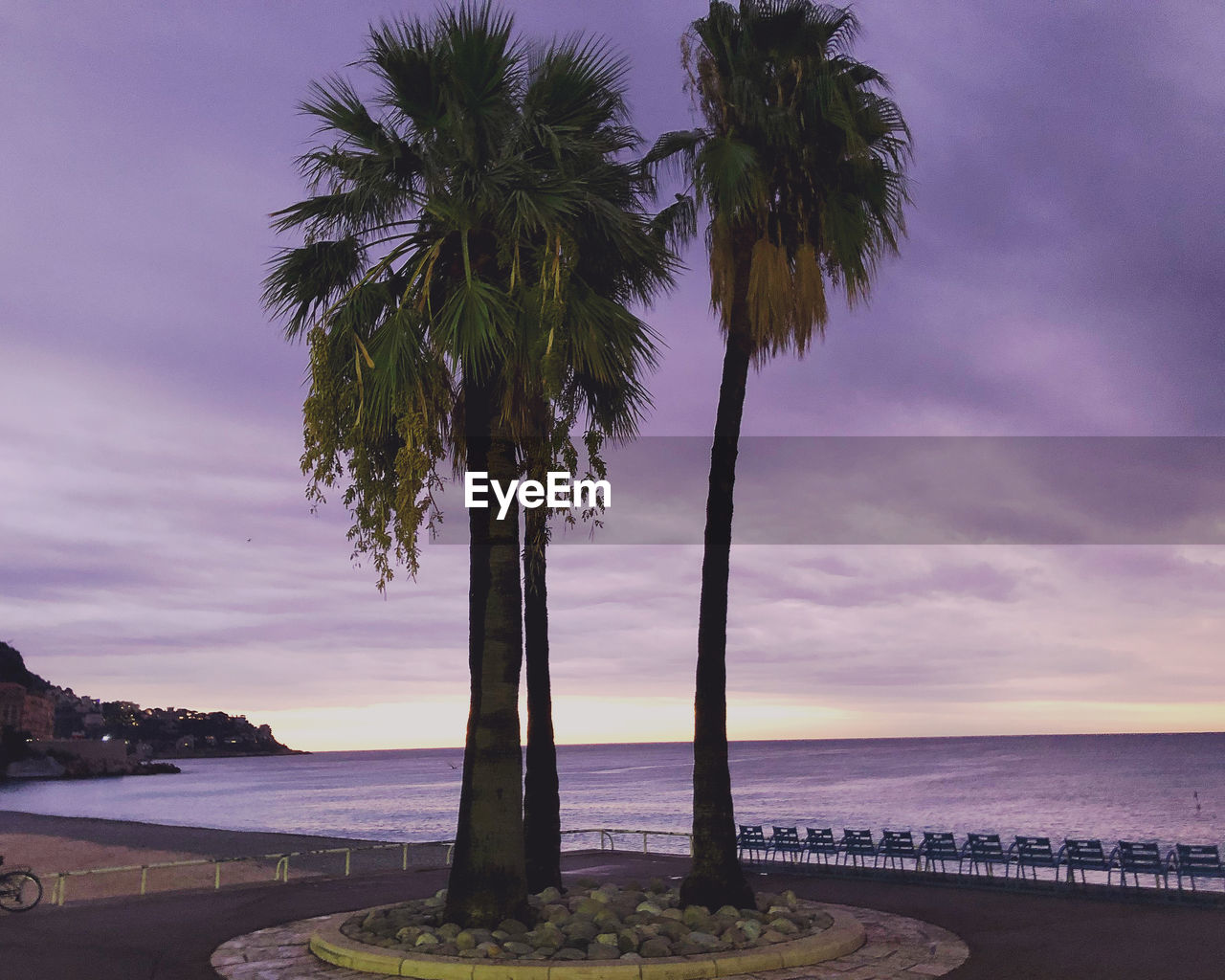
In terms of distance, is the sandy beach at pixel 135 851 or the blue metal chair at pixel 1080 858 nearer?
the blue metal chair at pixel 1080 858

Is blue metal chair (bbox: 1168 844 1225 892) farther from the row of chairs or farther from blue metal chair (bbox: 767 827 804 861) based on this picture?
blue metal chair (bbox: 767 827 804 861)

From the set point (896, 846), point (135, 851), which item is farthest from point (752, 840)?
point (135, 851)

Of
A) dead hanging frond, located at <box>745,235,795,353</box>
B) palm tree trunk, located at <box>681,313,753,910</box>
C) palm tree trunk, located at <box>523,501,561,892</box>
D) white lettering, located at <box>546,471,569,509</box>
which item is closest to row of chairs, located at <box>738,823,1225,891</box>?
palm tree trunk, located at <box>681,313,753,910</box>

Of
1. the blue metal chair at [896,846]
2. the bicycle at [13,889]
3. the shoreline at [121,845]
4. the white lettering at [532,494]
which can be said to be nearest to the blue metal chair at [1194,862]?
the blue metal chair at [896,846]

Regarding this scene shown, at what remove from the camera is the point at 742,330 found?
17.0m

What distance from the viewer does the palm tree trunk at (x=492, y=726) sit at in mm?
14242

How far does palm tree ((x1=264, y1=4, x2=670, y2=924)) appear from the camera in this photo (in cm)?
1420

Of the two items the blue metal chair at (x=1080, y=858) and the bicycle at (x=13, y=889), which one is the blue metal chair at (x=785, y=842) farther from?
the bicycle at (x=13, y=889)

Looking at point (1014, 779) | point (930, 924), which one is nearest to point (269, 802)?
point (1014, 779)

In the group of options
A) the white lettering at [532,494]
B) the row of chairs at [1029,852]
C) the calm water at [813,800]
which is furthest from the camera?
the calm water at [813,800]

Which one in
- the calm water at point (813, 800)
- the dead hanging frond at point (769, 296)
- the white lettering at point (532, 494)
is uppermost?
the dead hanging frond at point (769, 296)

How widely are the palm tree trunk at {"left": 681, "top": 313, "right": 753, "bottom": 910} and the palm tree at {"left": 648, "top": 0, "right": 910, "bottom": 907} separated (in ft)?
0.07

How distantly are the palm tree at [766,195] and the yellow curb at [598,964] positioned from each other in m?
2.69

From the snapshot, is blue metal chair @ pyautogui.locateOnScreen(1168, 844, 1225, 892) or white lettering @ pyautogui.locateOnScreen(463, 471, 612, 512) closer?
white lettering @ pyautogui.locateOnScreen(463, 471, 612, 512)
